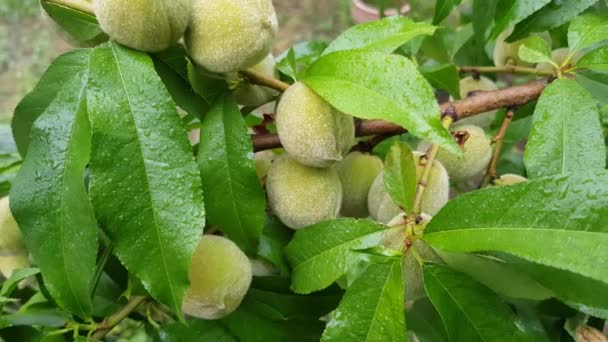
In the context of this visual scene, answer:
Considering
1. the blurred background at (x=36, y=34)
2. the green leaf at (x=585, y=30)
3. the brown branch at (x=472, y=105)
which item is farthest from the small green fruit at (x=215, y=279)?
the blurred background at (x=36, y=34)

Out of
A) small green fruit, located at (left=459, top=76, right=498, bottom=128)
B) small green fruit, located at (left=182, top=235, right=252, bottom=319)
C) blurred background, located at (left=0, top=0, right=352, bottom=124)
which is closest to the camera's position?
small green fruit, located at (left=182, top=235, right=252, bottom=319)

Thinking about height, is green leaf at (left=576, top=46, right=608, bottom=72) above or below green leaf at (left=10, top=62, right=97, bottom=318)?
above

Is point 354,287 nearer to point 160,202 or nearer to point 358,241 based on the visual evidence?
point 358,241

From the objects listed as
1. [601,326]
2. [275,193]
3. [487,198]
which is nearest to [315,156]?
[275,193]

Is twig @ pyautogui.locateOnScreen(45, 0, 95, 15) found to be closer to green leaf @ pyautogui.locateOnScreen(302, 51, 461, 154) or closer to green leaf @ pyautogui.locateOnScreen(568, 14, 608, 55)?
green leaf @ pyautogui.locateOnScreen(302, 51, 461, 154)

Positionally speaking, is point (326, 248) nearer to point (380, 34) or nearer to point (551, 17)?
point (380, 34)

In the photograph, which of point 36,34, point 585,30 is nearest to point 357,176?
point 585,30

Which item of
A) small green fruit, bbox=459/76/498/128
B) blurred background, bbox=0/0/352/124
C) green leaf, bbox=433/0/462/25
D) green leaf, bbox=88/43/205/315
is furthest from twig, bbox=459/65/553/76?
blurred background, bbox=0/0/352/124
